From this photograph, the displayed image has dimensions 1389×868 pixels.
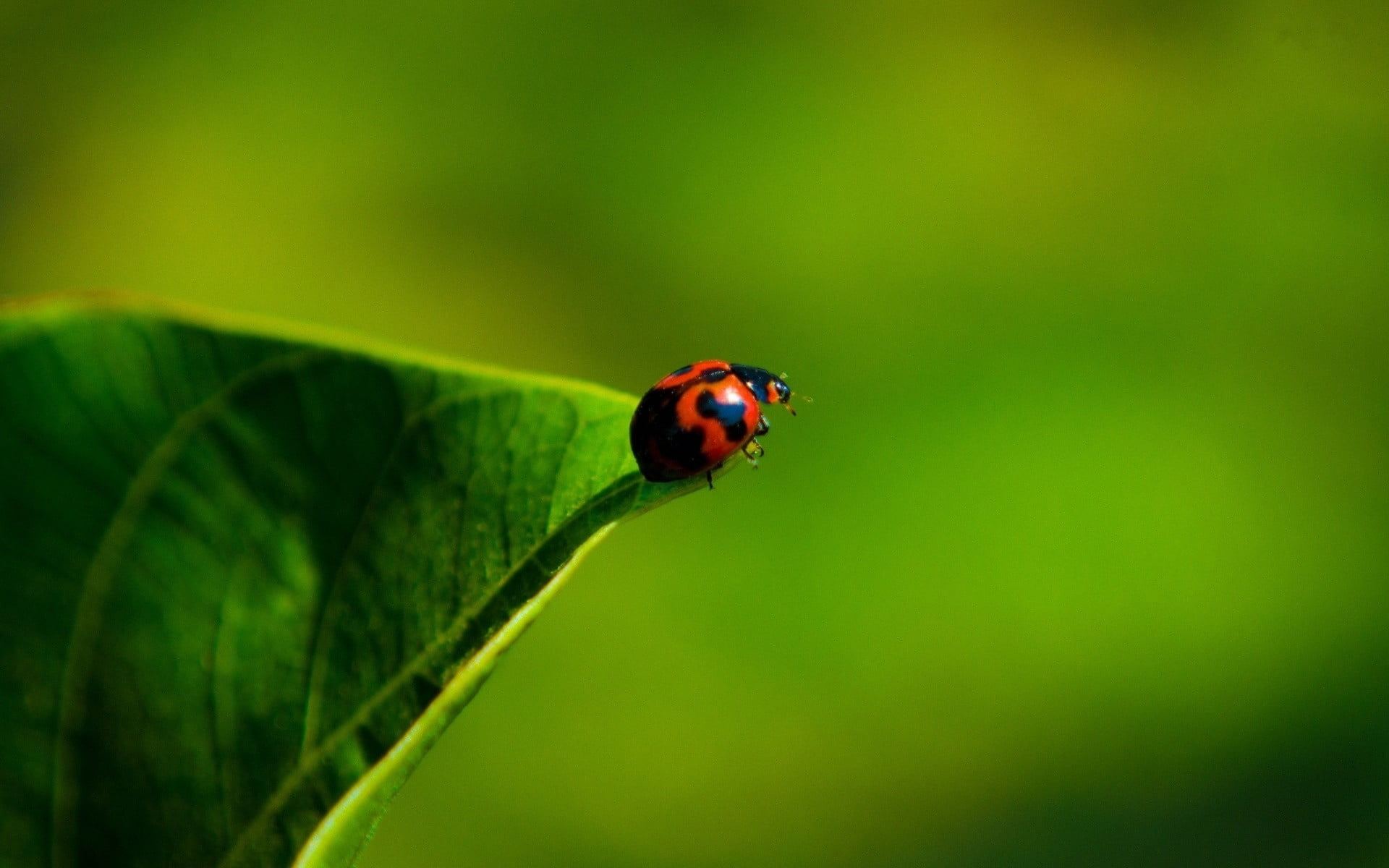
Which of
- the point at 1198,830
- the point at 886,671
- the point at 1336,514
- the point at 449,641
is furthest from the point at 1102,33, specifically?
the point at 449,641

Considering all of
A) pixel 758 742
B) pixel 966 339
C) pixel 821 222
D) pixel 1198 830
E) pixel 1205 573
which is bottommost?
pixel 1198 830

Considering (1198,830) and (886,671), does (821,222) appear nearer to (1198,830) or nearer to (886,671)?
(886,671)

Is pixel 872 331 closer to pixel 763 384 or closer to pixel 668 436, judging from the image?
pixel 763 384

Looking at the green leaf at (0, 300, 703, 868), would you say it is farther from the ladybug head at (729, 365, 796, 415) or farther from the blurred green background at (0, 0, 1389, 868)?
the blurred green background at (0, 0, 1389, 868)

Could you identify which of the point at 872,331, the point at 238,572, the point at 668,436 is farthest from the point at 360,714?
the point at 872,331

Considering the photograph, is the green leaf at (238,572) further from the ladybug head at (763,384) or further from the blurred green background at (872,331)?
the blurred green background at (872,331)

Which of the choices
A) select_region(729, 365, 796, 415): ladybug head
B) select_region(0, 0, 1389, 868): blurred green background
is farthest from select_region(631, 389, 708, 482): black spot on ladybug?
select_region(0, 0, 1389, 868): blurred green background

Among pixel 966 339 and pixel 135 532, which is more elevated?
pixel 966 339

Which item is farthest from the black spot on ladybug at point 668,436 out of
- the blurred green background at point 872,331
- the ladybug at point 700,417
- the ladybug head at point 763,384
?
the blurred green background at point 872,331
